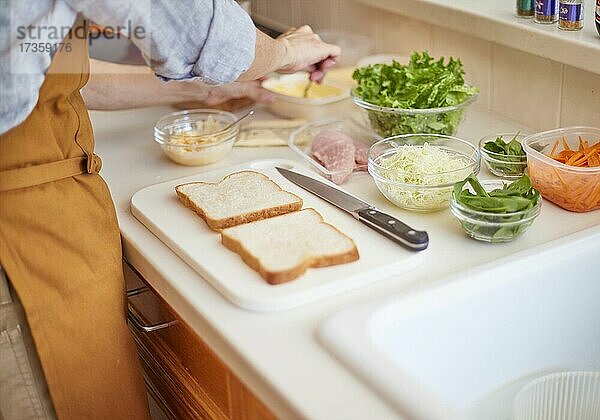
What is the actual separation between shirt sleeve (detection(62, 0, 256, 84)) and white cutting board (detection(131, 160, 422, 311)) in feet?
0.65

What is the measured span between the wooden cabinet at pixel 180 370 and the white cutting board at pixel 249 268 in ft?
0.27

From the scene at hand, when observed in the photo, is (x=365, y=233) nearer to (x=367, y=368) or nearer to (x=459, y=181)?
(x=459, y=181)

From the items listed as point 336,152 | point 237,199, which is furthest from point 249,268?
point 336,152

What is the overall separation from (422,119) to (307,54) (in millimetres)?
218

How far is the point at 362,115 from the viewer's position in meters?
1.52

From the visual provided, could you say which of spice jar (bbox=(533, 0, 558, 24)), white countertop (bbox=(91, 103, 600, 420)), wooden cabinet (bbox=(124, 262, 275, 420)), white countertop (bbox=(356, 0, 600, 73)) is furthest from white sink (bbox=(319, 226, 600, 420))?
spice jar (bbox=(533, 0, 558, 24))

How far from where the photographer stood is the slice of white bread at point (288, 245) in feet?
3.21

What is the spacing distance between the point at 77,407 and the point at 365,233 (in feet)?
1.49

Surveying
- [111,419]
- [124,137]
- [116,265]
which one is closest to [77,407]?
[111,419]

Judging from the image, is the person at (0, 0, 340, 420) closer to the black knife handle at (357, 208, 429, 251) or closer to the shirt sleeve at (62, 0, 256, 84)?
the shirt sleeve at (62, 0, 256, 84)

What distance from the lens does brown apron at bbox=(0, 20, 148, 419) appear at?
1.06m

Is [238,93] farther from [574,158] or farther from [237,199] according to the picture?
[574,158]

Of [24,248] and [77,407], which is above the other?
[24,248]

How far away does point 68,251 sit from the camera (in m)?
1.10
